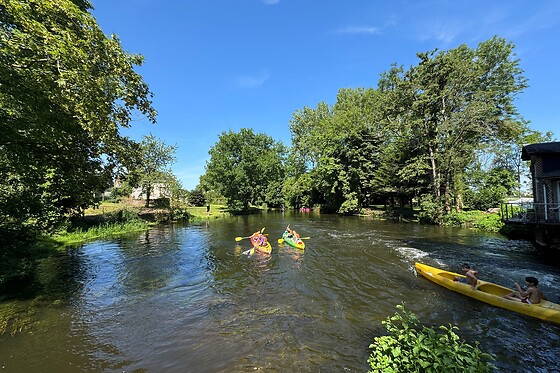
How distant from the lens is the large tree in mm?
6469

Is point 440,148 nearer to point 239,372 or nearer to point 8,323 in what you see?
point 239,372

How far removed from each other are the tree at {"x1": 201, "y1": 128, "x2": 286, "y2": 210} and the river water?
3566 cm

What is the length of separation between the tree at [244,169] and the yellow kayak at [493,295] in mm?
43599

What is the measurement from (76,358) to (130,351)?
3.97 ft

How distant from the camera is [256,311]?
9438 mm

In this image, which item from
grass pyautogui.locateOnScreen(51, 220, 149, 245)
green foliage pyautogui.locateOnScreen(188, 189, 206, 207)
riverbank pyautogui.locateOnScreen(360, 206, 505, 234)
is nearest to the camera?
grass pyautogui.locateOnScreen(51, 220, 149, 245)

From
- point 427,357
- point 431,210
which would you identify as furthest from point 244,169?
point 427,357

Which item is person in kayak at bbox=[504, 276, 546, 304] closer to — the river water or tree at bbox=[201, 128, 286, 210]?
the river water

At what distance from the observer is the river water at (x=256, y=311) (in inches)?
266

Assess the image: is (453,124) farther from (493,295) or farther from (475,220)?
(493,295)

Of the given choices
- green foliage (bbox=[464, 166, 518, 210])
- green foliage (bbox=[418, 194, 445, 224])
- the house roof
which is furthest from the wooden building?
green foliage (bbox=[464, 166, 518, 210])

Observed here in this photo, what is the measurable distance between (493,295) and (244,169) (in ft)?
159

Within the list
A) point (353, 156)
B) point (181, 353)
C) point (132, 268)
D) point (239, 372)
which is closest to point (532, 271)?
point (239, 372)

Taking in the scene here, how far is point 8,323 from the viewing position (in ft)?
28.2
